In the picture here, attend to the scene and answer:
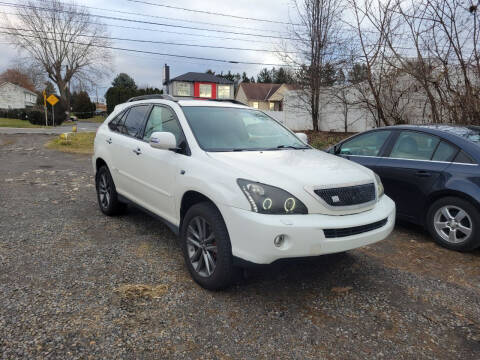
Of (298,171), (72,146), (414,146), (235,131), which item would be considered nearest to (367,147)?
(414,146)

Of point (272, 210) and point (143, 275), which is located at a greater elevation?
point (272, 210)

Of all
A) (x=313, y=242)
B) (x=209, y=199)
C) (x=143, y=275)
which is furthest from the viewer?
(x=143, y=275)

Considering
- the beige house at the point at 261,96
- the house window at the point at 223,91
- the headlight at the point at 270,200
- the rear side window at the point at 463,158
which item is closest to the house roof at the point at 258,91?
the beige house at the point at 261,96

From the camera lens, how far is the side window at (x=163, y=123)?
3.76 m

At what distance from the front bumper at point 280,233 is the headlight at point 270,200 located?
0.05m

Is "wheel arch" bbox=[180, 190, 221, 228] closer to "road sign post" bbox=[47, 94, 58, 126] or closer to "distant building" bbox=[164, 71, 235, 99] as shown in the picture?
"road sign post" bbox=[47, 94, 58, 126]

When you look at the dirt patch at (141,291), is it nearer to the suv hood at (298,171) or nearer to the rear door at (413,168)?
the suv hood at (298,171)

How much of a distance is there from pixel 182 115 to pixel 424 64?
788 centimetres

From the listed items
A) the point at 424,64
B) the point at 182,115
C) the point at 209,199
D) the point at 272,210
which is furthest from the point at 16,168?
the point at 424,64

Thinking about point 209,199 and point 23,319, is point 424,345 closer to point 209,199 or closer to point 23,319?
point 209,199

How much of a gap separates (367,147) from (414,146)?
744mm

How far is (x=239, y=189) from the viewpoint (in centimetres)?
276

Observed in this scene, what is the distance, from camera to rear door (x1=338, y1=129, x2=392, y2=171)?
5.13 metres

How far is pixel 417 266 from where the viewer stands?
152 inches
